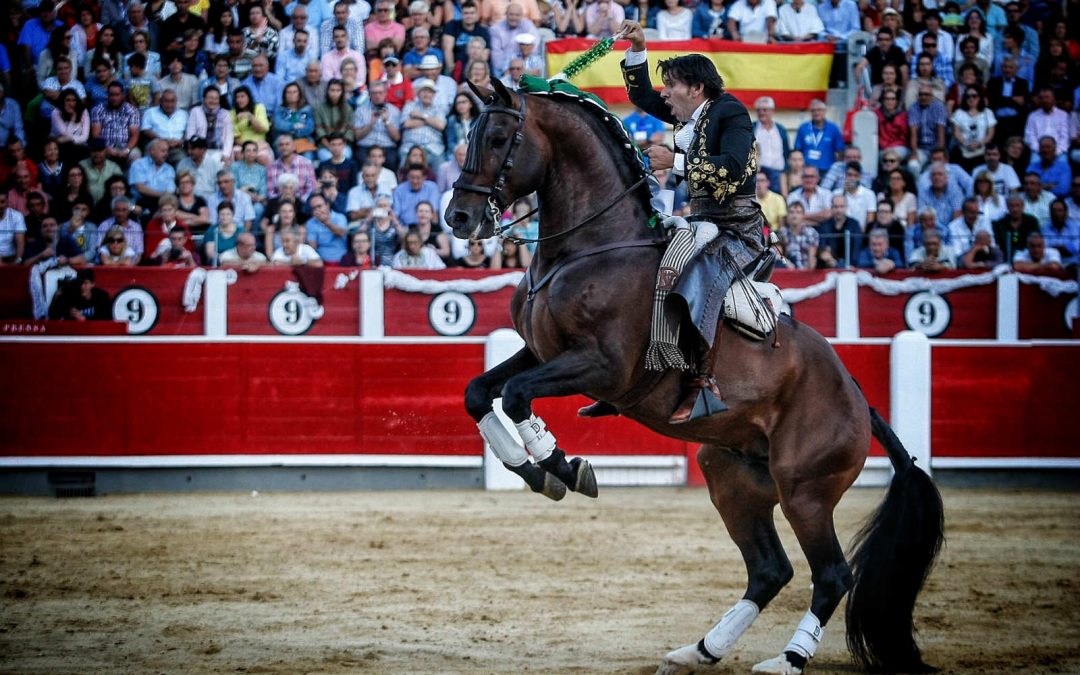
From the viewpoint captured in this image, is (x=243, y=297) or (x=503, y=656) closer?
(x=503, y=656)

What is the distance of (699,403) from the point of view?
4934mm

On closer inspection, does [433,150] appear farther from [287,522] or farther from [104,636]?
[104,636]

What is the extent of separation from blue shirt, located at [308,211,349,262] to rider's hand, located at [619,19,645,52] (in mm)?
6172

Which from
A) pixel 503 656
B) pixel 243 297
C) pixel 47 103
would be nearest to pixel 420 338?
pixel 243 297

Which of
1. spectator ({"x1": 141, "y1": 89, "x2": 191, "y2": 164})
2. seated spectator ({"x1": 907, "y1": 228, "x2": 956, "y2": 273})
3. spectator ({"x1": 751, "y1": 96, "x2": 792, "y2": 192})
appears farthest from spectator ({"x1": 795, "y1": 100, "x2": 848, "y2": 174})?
spectator ({"x1": 141, "y1": 89, "x2": 191, "y2": 164})

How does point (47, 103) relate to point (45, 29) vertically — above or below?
below

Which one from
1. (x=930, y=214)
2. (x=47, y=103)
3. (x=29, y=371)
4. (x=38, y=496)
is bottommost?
(x=38, y=496)

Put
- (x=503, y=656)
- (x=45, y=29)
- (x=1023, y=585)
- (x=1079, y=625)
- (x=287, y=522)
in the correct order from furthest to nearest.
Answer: (x=45, y=29), (x=287, y=522), (x=1023, y=585), (x=1079, y=625), (x=503, y=656)

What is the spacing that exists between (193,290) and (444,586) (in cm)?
491

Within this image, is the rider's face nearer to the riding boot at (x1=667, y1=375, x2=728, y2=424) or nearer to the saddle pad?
the saddle pad

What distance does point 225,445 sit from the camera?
1078cm

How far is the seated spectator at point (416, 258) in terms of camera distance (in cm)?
1105

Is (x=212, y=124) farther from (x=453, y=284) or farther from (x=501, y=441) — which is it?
(x=501, y=441)

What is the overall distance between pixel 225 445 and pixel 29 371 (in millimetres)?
1728
